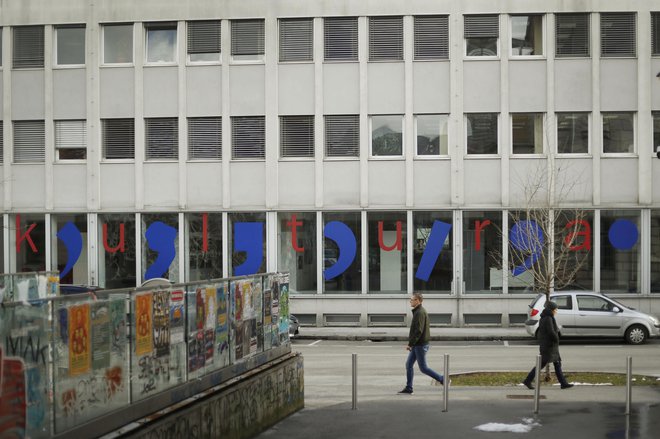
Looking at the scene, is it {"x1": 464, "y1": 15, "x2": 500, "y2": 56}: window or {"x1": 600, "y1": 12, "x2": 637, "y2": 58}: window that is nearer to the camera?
{"x1": 600, "y1": 12, "x2": 637, "y2": 58}: window

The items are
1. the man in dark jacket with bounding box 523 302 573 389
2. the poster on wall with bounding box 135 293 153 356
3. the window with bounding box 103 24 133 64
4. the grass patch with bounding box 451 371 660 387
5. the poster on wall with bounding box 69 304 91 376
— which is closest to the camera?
the poster on wall with bounding box 69 304 91 376

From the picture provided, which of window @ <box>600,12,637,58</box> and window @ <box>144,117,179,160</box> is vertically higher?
window @ <box>600,12,637,58</box>

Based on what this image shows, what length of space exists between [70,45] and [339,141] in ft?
33.5

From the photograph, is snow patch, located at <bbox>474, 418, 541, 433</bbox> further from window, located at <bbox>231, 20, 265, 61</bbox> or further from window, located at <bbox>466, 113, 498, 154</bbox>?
window, located at <bbox>231, 20, 265, 61</bbox>

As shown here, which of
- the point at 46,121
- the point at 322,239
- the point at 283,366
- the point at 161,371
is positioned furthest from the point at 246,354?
the point at 46,121

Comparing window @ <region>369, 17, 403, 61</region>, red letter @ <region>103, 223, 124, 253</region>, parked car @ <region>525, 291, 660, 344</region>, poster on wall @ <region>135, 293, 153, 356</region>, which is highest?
window @ <region>369, 17, 403, 61</region>

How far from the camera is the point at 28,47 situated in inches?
1396

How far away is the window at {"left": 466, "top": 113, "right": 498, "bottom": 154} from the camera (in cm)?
3394

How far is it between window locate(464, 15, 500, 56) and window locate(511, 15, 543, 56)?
1.94 ft

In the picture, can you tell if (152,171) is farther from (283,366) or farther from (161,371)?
(161,371)

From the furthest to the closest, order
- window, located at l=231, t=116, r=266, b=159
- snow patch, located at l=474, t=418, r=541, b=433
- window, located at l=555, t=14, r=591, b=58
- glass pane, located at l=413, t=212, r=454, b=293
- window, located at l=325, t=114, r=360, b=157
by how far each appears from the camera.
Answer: window, located at l=231, t=116, r=266, b=159 < window, located at l=325, t=114, r=360, b=157 < glass pane, located at l=413, t=212, r=454, b=293 < window, located at l=555, t=14, r=591, b=58 < snow patch, located at l=474, t=418, r=541, b=433

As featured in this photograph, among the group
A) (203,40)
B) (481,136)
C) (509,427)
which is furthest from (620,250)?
(509,427)

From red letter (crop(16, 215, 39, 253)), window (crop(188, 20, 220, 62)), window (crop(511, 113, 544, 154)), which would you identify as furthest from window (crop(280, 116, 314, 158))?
red letter (crop(16, 215, 39, 253))

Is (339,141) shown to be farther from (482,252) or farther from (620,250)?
(620,250)
